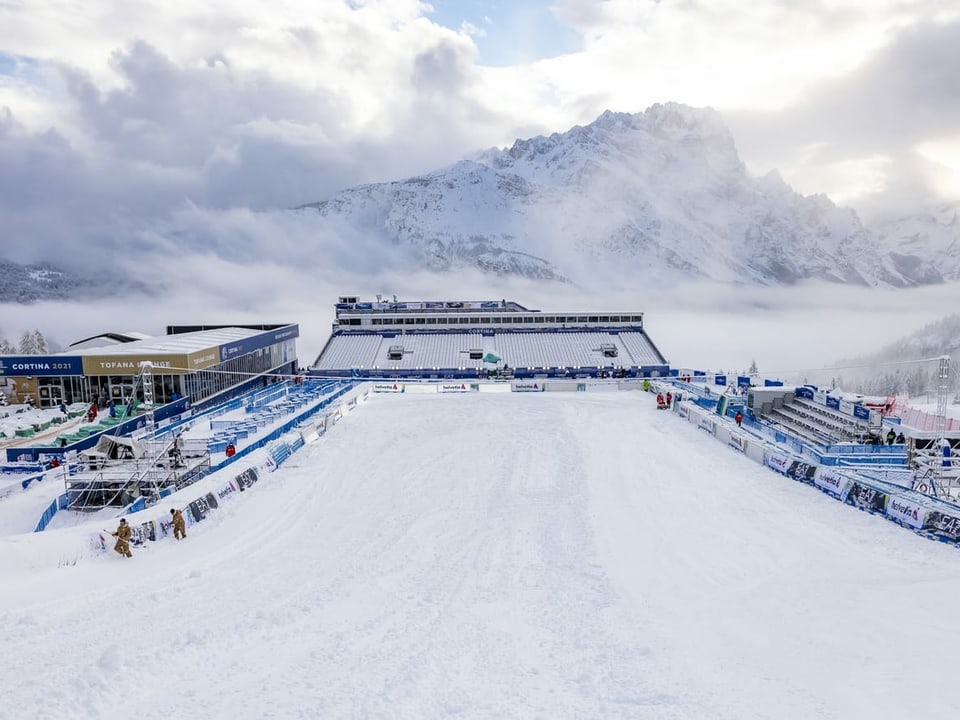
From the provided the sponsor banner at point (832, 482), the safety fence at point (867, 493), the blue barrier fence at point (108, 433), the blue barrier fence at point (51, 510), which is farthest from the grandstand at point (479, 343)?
the sponsor banner at point (832, 482)

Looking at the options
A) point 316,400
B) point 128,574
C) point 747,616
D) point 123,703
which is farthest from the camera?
point 316,400

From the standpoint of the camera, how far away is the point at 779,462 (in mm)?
22047

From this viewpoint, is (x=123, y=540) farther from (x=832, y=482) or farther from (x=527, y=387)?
(x=527, y=387)

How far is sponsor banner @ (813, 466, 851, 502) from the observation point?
730 inches

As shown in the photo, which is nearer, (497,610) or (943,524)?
(497,610)

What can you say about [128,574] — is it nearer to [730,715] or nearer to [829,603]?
[730,715]

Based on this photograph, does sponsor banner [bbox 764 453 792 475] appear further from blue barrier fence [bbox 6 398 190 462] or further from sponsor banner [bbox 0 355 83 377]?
sponsor banner [bbox 0 355 83 377]

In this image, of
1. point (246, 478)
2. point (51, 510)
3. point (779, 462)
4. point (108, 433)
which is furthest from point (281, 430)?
point (779, 462)

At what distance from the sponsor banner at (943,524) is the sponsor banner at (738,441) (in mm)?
9448

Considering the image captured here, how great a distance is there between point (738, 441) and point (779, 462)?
136 inches

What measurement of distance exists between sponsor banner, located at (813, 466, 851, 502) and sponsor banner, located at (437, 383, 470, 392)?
28.1 m

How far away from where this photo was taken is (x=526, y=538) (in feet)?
49.9

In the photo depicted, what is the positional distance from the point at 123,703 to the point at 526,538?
30.8 feet

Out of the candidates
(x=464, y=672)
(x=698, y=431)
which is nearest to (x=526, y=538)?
(x=464, y=672)
